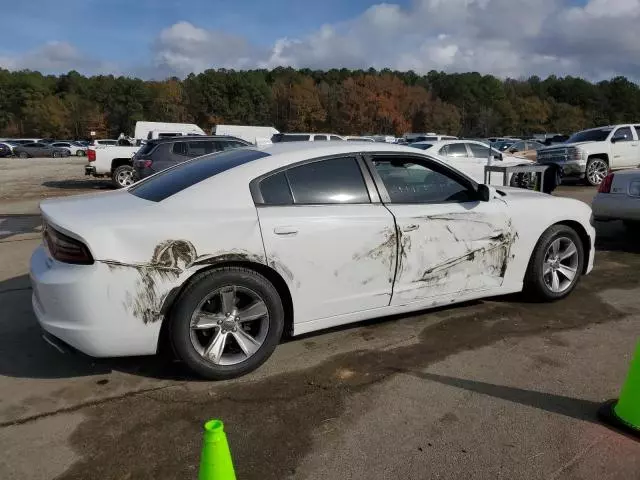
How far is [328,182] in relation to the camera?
3.73 metres

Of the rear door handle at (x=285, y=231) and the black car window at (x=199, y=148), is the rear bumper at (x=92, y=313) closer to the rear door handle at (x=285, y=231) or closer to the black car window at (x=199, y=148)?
the rear door handle at (x=285, y=231)

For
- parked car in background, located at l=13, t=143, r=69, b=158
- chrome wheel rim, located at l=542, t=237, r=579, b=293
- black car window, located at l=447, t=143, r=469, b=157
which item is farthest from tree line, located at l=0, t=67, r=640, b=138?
chrome wheel rim, located at l=542, t=237, r=579, b=293

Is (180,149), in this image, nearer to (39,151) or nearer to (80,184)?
(80,184)

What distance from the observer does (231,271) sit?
324 cm

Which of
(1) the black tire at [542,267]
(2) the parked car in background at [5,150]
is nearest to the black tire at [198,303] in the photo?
(1) the black tire at [542,267]

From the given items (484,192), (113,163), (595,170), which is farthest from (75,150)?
(484,192)

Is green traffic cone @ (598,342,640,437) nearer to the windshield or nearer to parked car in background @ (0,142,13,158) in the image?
the windshield

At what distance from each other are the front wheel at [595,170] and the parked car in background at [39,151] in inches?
1853

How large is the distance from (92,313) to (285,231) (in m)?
1.26

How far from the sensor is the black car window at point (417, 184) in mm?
3947

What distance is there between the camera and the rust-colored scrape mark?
306 cm

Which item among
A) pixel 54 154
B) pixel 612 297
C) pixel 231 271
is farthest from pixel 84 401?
pixel 54 154

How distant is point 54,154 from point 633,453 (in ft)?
176

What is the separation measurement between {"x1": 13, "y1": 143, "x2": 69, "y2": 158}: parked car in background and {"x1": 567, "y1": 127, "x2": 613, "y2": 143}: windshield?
152 ft
